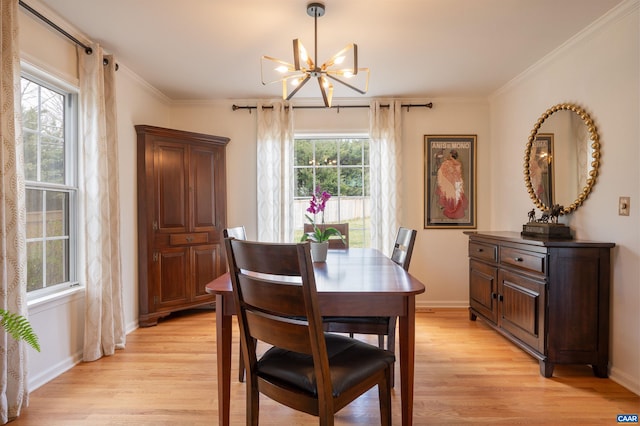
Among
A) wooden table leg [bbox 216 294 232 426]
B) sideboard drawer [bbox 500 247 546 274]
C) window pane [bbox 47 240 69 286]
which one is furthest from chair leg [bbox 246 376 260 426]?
sideboard drawer [bbox 500 247 546 274]

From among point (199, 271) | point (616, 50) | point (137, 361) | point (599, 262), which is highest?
point (616, 50)

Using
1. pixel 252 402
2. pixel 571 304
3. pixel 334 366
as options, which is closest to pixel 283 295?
pixel 334 366

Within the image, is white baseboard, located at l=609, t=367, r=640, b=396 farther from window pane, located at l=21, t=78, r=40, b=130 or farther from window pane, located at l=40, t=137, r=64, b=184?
window pane, located at l=21, t=78, r=40, b=130

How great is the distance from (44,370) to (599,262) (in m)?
3.78

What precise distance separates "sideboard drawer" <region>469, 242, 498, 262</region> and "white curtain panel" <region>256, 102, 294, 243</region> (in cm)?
197

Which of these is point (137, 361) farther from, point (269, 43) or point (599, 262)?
point (599, 262)

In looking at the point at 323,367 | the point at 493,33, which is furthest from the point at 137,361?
the point at 493,33

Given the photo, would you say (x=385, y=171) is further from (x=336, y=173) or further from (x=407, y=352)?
(x=407, y=352)

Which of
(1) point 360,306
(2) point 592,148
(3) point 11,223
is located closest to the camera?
(1) point 360,306

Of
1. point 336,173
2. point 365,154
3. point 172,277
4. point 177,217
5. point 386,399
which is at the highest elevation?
point 365,154

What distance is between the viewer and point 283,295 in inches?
50.9

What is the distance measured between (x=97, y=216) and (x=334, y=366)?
2.26 m

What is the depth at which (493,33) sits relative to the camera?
8.69 ft

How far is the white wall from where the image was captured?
7.27 feet
